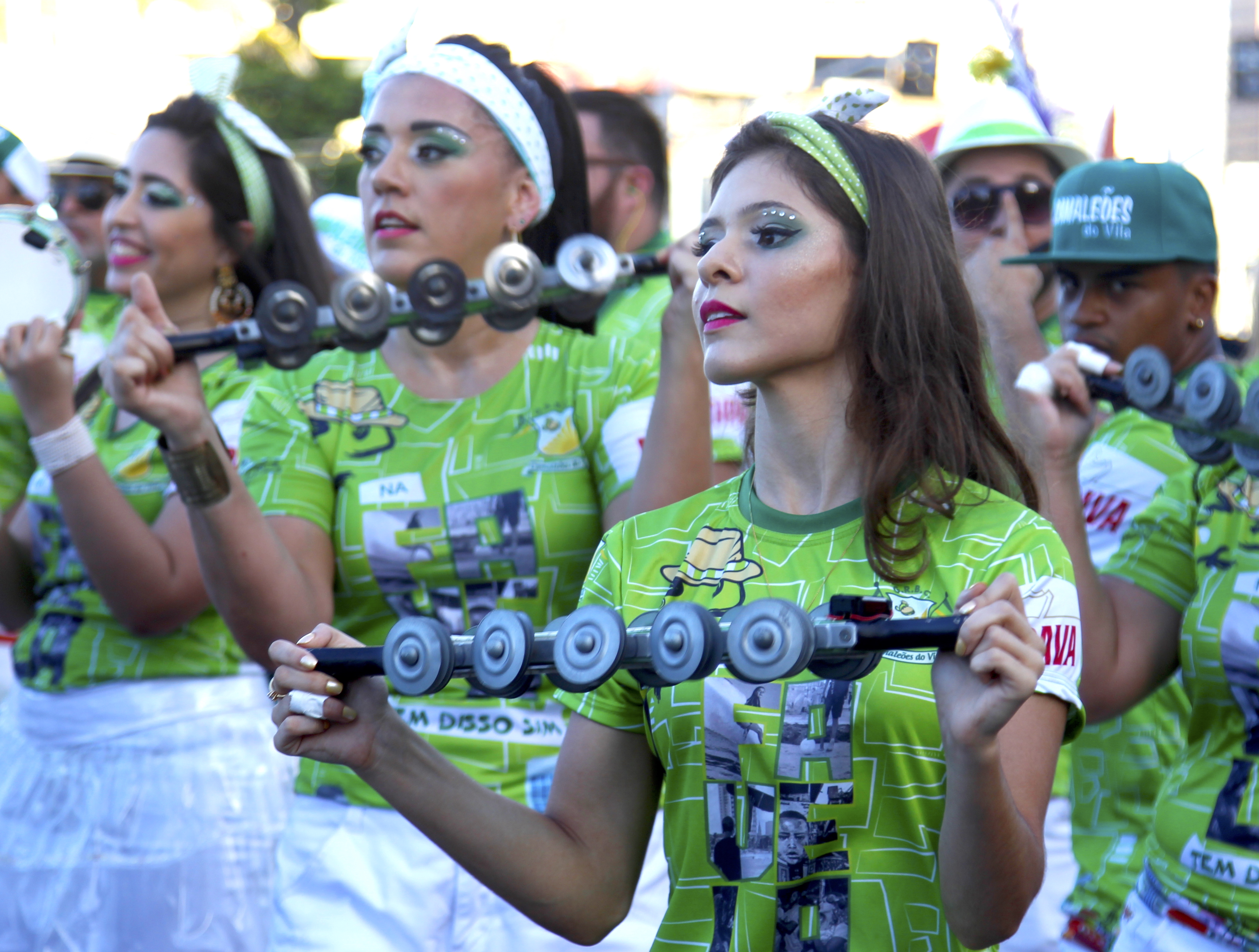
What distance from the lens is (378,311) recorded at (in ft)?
10.6

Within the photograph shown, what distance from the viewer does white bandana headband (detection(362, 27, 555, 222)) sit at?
11.6ft

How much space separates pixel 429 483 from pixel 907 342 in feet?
4.27

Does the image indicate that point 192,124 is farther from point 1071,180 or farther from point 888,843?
point 888,843

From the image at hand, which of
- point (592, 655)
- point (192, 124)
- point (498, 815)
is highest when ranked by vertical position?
point (192, 124)

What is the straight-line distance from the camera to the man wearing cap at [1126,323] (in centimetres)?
359

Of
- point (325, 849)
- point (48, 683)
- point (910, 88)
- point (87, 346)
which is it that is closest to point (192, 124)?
point (87, 346)

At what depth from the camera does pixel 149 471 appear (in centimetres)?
390

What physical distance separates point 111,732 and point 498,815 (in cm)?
216

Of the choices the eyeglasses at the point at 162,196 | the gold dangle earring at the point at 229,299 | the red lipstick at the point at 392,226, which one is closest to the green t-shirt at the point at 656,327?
the red lipstick at the point at 392,226

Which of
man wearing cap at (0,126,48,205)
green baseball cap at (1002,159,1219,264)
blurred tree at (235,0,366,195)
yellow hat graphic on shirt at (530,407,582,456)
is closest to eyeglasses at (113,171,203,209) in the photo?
man wearing cap at (0,126,48,205)

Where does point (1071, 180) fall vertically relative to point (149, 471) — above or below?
above

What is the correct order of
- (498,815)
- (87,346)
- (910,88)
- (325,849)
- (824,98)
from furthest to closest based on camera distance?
(910,88)
(87,346)
(325,849)
(824,98)
(498,815)

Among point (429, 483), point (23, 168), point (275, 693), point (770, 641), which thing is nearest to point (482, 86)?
point (429, 483)

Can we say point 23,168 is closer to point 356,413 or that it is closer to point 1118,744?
point 356,413
